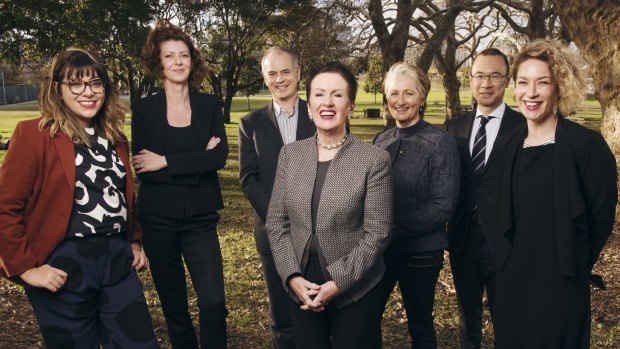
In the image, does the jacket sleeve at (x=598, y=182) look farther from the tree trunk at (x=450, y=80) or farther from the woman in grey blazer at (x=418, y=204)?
the tree trunk at (x=450, y=80)

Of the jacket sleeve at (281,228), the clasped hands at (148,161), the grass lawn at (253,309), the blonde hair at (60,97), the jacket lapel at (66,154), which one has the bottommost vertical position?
the grass lawn at (253,309)

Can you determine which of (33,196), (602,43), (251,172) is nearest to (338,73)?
(251,172)

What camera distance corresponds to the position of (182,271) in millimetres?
3955

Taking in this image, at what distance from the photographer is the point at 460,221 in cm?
409

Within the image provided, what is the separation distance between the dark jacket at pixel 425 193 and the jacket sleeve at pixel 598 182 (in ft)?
3.01

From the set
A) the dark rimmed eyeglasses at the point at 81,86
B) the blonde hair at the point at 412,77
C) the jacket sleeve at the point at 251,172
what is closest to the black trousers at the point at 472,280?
the blonde hair at the point at 412,77

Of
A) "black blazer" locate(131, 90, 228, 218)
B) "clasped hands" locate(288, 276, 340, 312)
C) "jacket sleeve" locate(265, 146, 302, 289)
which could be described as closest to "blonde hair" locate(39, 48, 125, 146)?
"black blazer" locate(131, 90, 228, 218)

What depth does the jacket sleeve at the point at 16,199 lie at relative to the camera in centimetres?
283

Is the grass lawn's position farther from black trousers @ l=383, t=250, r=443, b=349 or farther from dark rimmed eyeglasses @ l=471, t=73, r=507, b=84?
dark rimmed eyeglasses @ l=471, t=73, r=507, b=84

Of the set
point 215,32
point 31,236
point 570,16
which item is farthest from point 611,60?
point 215,32

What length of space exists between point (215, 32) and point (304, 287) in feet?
100

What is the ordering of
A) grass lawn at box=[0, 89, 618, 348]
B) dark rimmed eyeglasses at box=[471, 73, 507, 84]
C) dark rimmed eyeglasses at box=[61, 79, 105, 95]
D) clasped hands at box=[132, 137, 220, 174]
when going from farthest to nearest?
grass lawn at box=[0, 89, 618, 348] < dark rimmed eyeglasses at box=[471, 73, 507, 84] < clasped hands at box=[132, 137, 220, 174] < dark rimmed eyeglasses at box=[61, 79, 105, 95]

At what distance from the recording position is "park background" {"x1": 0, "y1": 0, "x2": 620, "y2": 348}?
17.9 ft

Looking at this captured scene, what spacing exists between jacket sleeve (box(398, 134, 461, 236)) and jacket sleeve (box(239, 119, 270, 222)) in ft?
3.39
